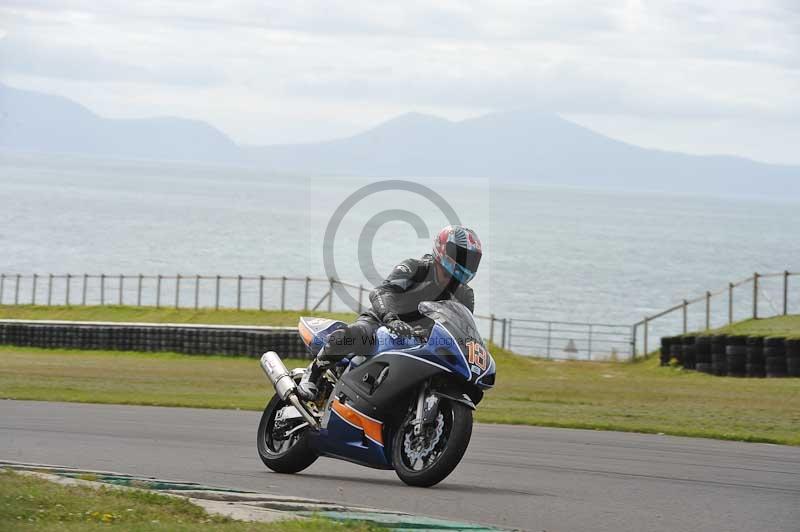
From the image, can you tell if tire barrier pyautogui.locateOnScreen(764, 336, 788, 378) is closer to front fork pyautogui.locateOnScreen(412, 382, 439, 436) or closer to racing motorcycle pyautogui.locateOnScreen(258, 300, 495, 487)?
racing motorcycle pyautogui.locateOnScreen(258, 300, 495, 487)

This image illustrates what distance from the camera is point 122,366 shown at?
28516 millimetres

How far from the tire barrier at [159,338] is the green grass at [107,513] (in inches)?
831

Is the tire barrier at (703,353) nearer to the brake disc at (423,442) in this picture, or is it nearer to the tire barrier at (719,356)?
the tire barrier at (719,356)

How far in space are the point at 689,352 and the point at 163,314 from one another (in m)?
19.4

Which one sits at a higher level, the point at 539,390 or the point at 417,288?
the point at 417,288

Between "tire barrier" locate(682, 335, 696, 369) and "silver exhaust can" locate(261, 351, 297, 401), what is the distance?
64.2ft

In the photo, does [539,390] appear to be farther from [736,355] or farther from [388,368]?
[388,368]

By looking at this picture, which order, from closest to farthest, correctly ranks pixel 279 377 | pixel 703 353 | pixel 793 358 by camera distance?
pixel 279 377, pixel 793 358, pixel 703 353

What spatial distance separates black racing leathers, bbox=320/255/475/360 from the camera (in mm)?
8953

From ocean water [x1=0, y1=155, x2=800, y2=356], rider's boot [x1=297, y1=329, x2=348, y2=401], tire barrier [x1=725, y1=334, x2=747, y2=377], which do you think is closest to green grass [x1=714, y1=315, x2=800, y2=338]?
tire barrier [x1=725, y1=334, x2=747, y2=377]

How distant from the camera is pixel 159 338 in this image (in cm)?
3178

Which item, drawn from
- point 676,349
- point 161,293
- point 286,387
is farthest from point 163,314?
point 161,293

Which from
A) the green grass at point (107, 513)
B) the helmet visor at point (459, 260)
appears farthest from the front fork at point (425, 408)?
the green grass at point (107, 513)

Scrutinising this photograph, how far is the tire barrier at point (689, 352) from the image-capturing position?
2806 centimetres
